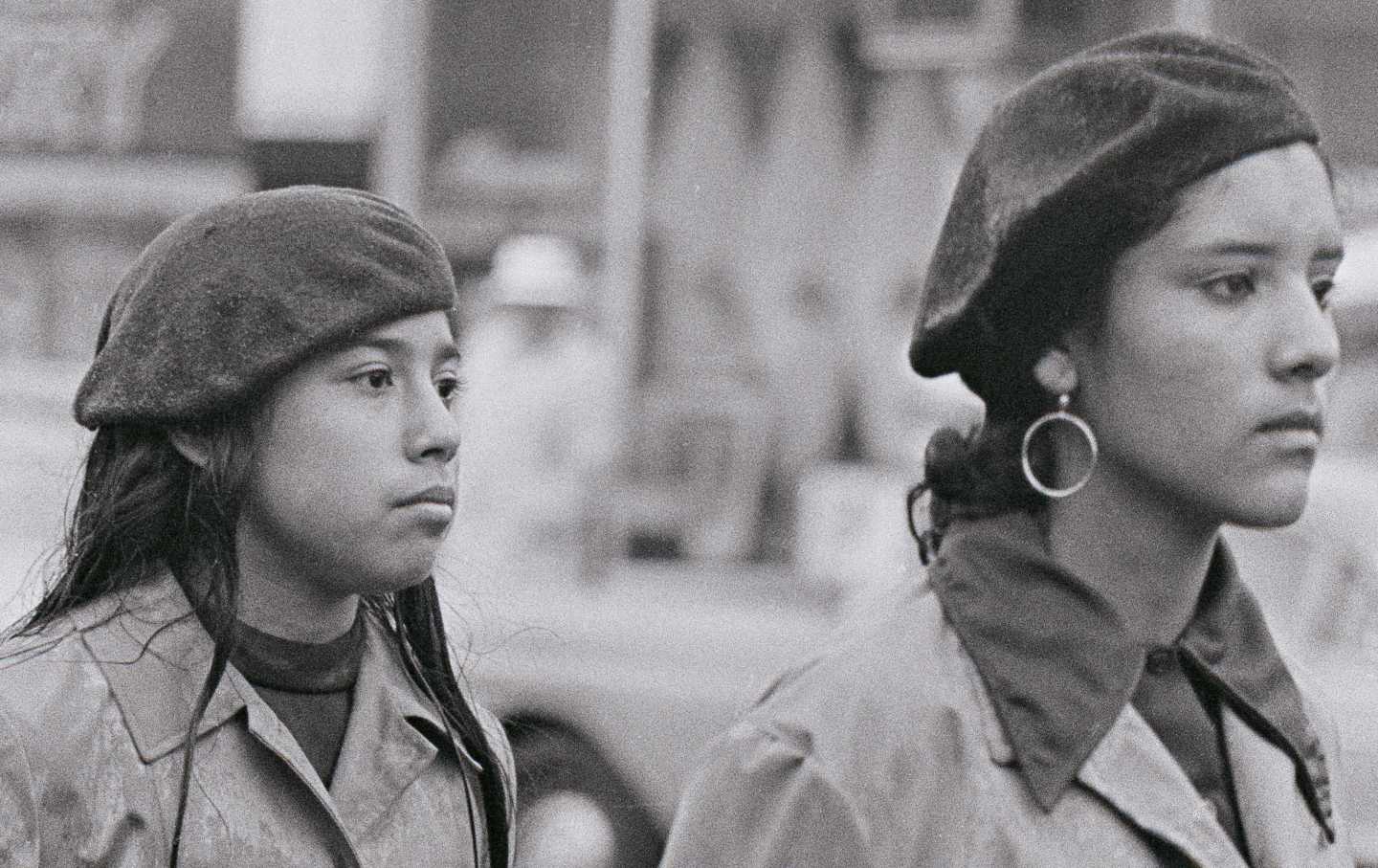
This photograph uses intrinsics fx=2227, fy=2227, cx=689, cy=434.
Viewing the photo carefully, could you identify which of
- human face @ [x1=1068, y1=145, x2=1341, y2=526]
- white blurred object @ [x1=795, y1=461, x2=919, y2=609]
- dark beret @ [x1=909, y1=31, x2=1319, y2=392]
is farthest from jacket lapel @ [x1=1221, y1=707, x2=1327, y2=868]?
white blurred object @ [x1=795, y1=461, x2=919, y2=609]

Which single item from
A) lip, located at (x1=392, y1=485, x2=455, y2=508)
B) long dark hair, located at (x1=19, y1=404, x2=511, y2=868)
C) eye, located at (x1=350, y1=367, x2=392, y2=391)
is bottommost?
long dark hair, located at (x1=19, y1=404, x2=511, y2=868)

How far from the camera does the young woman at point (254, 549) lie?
2.16m

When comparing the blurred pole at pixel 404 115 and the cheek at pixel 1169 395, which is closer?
the cheek at pixel 1169 395

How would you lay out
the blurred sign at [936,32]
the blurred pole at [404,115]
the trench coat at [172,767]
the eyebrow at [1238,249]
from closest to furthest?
1. the trench coat at [172,767]
2. the eyebrow at [1238,249]
3. the blurred pole at [404,115]
4. the blurred sign at [936,32]

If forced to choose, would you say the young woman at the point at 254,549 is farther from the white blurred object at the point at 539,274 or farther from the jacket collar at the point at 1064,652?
the white blurred object at the point at 539,274

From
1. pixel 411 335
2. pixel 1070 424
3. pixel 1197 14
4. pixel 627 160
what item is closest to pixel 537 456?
pixel 627 160

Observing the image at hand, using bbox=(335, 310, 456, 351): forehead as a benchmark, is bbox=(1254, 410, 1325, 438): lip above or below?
below

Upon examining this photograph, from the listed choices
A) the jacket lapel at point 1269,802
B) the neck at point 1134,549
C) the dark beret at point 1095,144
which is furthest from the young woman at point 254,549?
the jacket lapel at point 1269,802

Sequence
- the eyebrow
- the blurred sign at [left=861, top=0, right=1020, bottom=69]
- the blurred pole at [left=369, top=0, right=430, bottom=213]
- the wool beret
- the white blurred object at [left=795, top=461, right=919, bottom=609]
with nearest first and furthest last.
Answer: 1. the wool beret
2. the eyebrow
3. the white blurred object at [left=795, top=461, right=919, bottom=609]
4. the blurred pole at [left=369, top=0, right=430, bottom=213]
5. the blurred sign at [left=861, top=0, right=1020, bottom=69]

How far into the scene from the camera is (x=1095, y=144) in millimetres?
2324

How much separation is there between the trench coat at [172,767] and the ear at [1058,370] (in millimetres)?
782

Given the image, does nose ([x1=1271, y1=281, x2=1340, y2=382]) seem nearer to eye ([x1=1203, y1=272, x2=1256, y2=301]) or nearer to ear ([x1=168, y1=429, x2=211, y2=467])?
eye ([x1=1203, y1=272, x2=1256, y2=301])

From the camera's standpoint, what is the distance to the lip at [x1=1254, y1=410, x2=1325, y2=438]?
2301 mm

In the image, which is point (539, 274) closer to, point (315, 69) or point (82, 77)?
point (315, 69)
